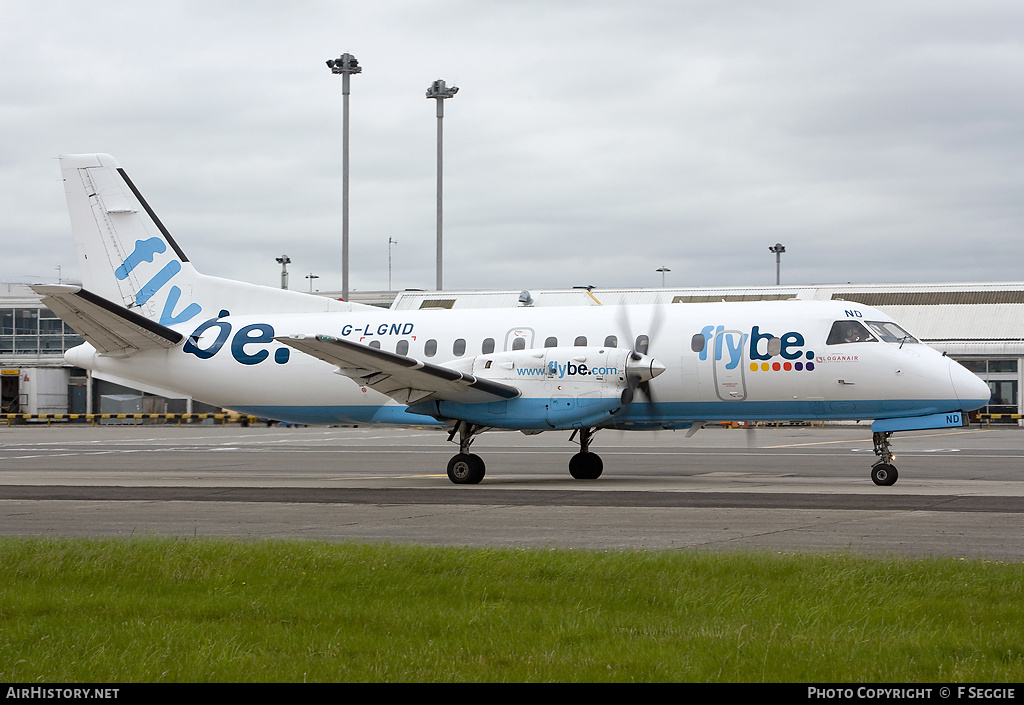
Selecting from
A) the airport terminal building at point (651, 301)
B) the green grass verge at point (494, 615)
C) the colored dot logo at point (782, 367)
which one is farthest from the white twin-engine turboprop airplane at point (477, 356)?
the airport terminal building at point (651, 301)

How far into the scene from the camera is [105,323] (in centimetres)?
2255

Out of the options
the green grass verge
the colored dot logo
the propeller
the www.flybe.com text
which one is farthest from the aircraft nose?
the green grass verge

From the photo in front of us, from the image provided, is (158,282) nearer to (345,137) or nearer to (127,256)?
(127,256)

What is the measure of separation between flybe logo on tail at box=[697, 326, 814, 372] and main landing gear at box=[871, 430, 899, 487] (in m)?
1.78

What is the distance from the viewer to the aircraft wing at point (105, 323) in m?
21.1

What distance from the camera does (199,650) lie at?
6852mm

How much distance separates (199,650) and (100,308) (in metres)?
16.5

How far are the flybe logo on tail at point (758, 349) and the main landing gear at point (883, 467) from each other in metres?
1.78

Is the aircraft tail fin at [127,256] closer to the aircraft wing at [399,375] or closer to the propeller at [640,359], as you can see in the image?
the aircraft wing at [399,375]

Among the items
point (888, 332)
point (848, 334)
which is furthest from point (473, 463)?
point (888, 332)

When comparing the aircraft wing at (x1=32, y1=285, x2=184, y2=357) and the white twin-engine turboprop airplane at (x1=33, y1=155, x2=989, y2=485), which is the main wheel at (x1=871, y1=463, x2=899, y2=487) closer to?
the white twin-engine turboprop airplane at (x1=33, y1=155, x2=989, y2=485)

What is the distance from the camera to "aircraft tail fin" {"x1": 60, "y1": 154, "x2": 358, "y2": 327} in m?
24.3

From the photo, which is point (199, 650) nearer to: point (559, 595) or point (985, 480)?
point (559, 595)
